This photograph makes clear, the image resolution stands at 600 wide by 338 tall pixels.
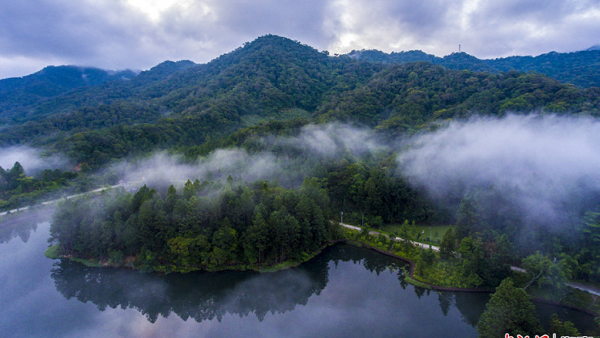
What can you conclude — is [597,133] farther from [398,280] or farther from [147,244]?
[147,244]

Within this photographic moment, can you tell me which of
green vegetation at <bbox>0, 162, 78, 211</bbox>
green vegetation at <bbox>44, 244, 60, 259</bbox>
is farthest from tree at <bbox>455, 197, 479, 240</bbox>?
green vegetation at <bbox>0, 162, 78, 211</bbox>

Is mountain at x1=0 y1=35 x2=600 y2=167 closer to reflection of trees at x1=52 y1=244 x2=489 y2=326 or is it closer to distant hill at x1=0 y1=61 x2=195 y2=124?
distant hill at x1=0 y1=61 x2=195 y2=124

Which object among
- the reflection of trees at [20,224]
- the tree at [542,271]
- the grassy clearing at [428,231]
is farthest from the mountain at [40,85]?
the tree at [542,271]

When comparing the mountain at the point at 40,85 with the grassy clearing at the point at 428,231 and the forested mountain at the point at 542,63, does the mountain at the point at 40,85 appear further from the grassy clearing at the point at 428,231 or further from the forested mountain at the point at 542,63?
the forested mountain at the point at 542,63

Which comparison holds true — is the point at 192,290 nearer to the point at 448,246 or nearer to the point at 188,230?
the point at 188,230

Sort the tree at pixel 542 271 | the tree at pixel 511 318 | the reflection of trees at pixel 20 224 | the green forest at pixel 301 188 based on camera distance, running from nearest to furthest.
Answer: the tree at pixel 511 318 → the tree at pixel 542 271 → the green forest at pixel 301 188 → the reflection of trees at pixel 20 224
